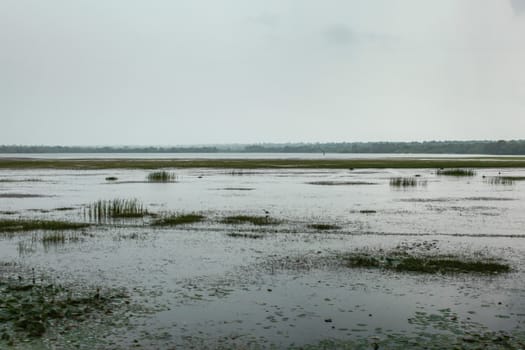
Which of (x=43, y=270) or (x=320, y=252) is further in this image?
(x=320, y=252)

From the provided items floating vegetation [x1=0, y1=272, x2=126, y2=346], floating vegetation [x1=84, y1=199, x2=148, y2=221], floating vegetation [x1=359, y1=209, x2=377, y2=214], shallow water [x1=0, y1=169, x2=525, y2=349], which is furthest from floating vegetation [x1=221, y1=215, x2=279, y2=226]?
floating vegetation [x1=0, y1=272, x2=126, y2=346]

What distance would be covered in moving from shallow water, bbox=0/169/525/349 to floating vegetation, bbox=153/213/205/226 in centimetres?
84

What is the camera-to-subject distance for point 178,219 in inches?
1251

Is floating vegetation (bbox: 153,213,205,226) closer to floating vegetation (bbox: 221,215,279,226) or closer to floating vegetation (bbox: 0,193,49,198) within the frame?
floating vegetation (bbox: 221,215,279,226)

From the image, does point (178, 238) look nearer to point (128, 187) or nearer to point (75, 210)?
point (75, 210)

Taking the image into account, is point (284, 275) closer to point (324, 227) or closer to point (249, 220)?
point (324, 227)

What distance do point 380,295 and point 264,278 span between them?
4.02 m

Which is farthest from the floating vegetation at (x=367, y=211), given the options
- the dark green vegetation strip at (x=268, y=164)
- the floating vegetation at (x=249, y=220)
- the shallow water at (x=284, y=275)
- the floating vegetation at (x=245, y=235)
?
the dark green vegetation strip at (x=268, y=164)

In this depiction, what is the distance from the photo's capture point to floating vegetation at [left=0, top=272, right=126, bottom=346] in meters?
12.6

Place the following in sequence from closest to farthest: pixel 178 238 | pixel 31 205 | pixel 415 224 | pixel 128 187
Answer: pixel 178 238, pixel 415 224, pixel 31 205, pixel 128 187

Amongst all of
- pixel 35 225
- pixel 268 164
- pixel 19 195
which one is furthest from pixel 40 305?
pixel 268 164

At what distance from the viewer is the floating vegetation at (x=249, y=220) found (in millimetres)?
30578

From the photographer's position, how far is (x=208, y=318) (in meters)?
13.7

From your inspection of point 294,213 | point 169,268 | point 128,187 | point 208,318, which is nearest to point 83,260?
point 169,268
